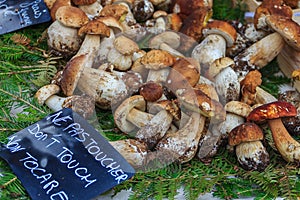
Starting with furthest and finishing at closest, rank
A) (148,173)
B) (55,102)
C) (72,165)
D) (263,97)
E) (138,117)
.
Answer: (263,97), (55,102), (138,117), (148,173), (72,165)

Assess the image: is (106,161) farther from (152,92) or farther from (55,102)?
(55,102)

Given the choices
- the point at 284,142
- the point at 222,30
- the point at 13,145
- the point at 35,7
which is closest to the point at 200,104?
the point at 284,142

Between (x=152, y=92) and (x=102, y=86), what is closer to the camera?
(x=152, y=92)

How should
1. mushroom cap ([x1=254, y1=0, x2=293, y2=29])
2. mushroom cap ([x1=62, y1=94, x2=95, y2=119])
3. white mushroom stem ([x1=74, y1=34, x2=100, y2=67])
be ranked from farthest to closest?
mushroom cap ([x1=254, y1=0, x2=293, y2=29]) < white mushroom stem ([x1=74, y1=34, x2=100, y2=67]) < mushroom cap ([x1=62, y1=94, x2=95, y2=119])

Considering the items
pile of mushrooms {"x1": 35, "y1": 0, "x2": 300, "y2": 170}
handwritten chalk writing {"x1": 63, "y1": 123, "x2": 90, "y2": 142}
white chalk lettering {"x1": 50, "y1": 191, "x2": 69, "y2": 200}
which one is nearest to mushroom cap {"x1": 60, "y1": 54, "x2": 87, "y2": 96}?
pile of mushrooms {"x1": 35, "y1": 0, "x2": 300, "y2": 170}

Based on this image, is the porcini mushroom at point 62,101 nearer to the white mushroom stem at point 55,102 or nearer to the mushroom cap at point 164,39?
the white mushroom stem at point 55,102

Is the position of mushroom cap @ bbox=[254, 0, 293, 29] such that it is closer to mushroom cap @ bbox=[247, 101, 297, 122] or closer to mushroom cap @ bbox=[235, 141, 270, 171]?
mushroom cap @ bbox=[247, 101, 297, 122]
